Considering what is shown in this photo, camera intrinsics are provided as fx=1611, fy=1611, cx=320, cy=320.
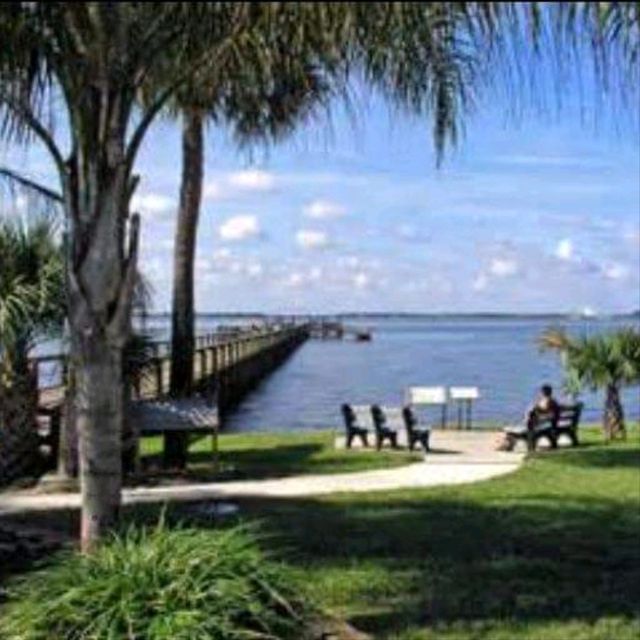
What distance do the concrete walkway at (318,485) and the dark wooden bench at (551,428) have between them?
1.07m

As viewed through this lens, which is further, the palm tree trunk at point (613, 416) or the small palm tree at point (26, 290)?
the palm tree trunk at point (613, 416)

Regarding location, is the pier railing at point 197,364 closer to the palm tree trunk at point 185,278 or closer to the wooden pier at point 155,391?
the wooden pier at point 155,391

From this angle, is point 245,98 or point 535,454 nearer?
point 245,98

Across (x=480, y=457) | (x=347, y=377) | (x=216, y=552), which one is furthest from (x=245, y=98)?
(x=347, y=377)

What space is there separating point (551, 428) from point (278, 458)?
4.52m

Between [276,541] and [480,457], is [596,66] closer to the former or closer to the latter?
[276,541]

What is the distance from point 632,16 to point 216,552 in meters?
3.43

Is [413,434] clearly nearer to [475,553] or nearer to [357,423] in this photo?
[357,423]

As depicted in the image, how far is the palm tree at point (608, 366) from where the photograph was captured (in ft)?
83.9

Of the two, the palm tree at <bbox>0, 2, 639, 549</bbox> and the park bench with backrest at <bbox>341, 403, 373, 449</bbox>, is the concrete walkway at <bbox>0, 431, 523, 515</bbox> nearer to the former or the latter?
the park bench with backrest at <bbox>341, 403, 373, 449</bbox>

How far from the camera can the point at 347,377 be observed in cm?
7956

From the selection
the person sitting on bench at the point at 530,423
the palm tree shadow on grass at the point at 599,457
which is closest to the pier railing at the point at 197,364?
the person sitting on bench at the point at 530,423

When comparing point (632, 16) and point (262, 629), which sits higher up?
point (632, 16)

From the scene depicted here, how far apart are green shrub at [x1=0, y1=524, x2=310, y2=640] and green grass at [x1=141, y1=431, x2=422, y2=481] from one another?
32.2 feet
